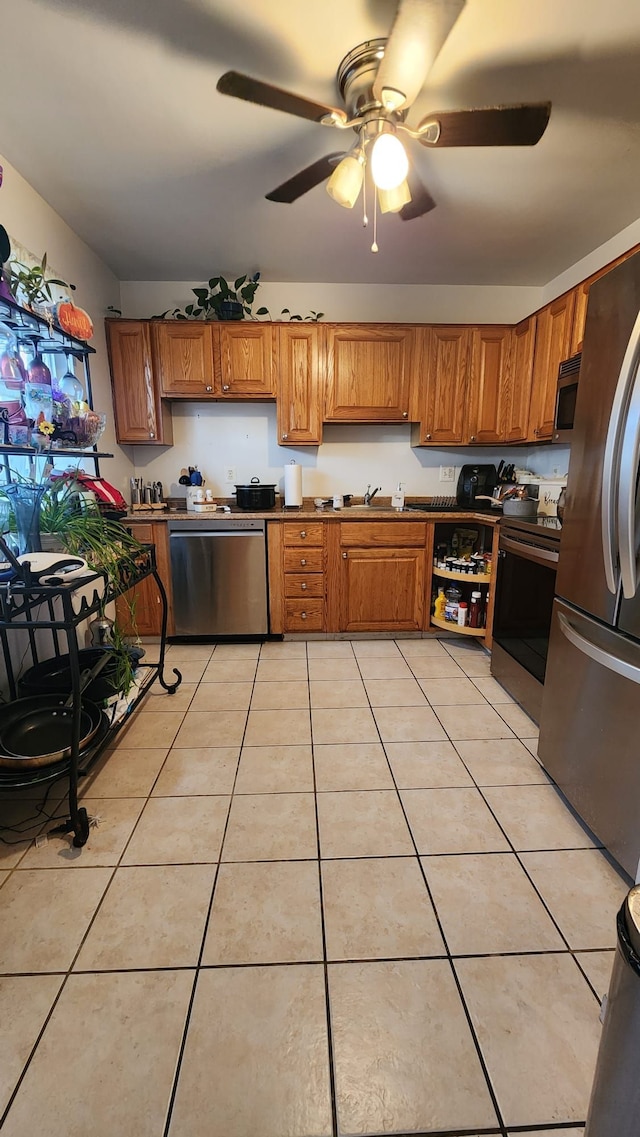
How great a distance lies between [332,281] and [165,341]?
128 cm

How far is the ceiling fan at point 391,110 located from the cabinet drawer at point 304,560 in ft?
6.16

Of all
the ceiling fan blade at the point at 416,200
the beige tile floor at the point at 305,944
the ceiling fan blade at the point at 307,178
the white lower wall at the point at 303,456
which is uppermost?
the ceiling fan blade at the point at 416,200

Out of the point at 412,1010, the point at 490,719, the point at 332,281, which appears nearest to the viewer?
the point at 412,1010

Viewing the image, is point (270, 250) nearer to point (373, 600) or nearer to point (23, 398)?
point (23, 398)

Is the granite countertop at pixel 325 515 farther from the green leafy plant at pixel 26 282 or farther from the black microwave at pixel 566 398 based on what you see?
the green leafy plant at pixel 26 282

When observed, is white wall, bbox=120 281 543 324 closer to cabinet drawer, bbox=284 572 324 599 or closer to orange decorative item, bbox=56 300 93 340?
orange decorative item, bbox=56 300 93 340

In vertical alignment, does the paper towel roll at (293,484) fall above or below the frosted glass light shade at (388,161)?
below

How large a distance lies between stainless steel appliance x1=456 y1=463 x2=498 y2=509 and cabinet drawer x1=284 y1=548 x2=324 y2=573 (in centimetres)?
118

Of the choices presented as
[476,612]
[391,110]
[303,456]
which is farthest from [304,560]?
[391,110]

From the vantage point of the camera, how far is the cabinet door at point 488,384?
3.19m

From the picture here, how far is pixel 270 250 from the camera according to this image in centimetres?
283

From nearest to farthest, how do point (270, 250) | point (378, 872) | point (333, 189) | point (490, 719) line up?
point (378, 872) → point (333, 189) → point (490, 719) → point (270, 250)

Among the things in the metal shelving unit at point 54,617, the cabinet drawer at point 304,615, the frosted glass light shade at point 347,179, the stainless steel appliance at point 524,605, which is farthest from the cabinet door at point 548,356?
the metal shelving unit at point 54,617

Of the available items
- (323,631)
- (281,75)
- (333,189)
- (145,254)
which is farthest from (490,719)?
(145,254)
